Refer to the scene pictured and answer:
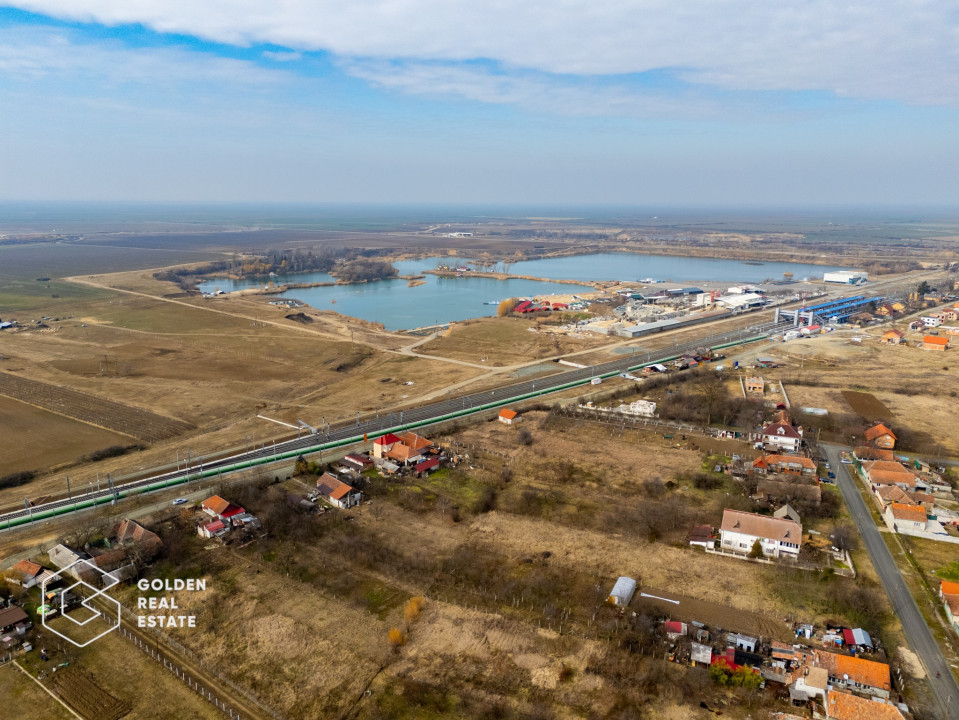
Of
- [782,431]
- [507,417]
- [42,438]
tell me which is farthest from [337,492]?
[782,431]

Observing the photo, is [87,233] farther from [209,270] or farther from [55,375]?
[55,375]

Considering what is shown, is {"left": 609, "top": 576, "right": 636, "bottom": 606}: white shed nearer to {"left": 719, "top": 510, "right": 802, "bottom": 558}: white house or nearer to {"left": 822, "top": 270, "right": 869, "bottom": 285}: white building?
{"left": 719, "top": 510, "right": 802, "bottom": 558}: white house

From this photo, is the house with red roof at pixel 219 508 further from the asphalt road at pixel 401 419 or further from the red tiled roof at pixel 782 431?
the red tiled roof at pixel 782 431

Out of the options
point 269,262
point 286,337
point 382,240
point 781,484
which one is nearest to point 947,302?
point 781,484

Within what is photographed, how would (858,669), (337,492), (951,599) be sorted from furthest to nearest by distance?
(337,492) < (951,599) < (858,669)

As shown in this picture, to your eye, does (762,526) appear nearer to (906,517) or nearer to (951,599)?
(951,599)
